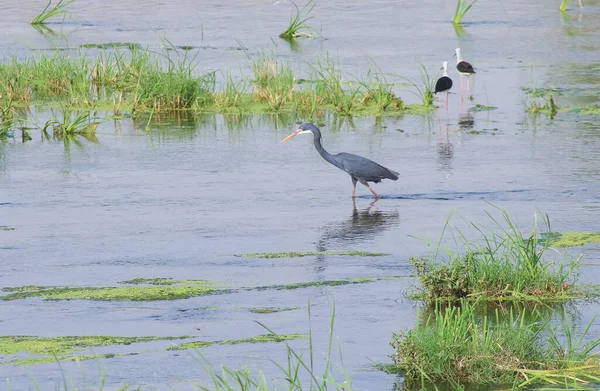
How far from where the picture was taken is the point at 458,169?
47.1 ft

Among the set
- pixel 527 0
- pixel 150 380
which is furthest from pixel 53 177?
pixel 527 0

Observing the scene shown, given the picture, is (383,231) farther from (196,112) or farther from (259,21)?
(259,21)

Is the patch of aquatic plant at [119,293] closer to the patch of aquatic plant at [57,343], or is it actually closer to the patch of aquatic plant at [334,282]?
the patch of aquatic plant at [334,282]

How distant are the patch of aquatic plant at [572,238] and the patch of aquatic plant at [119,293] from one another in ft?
10.0

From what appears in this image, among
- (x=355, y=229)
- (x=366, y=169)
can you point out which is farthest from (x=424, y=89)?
(x=355, y=229)

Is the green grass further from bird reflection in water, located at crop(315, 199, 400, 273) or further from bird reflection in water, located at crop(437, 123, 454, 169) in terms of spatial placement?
bird reflection in water, located at crop(437, 123, 454, 169)

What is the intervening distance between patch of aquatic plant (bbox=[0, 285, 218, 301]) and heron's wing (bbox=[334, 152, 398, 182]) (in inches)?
154

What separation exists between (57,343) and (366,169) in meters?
5.65

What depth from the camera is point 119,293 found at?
9.13 meters

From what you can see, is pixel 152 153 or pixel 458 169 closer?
pixel 458 169

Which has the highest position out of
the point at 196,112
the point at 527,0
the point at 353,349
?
the point at 527,0

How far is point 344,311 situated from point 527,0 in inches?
1134

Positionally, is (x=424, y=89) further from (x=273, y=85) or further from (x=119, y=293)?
(x=119, y=293)

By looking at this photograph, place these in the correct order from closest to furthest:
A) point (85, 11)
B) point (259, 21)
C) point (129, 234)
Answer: point (129, 234) < point (259, 21) < point (85, 11)
